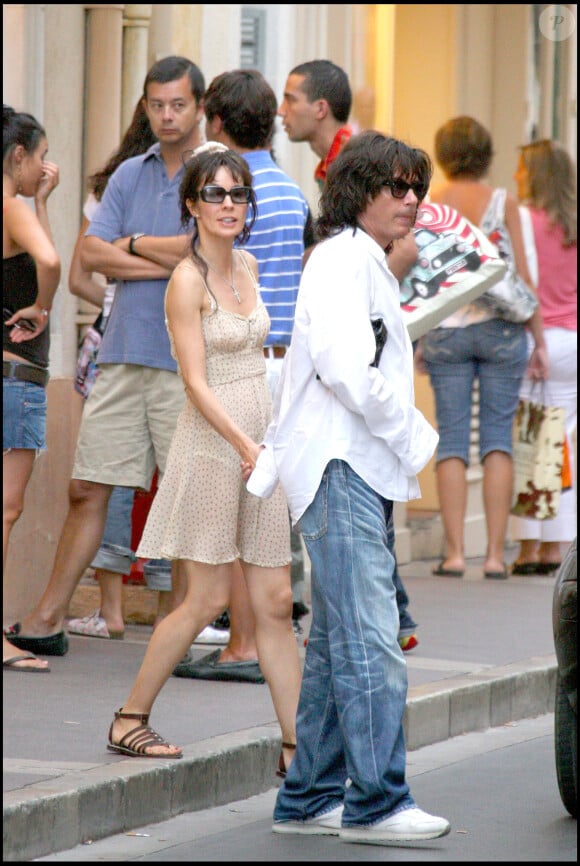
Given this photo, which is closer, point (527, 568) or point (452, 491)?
point (452, 491)

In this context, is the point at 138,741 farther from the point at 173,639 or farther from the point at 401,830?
the point at 401,830

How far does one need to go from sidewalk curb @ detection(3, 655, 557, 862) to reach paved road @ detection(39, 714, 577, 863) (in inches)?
1.8

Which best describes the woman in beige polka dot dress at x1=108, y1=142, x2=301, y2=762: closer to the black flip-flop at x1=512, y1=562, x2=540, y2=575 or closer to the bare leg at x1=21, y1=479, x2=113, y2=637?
the bare leg at x1=21, y1=479, x2=113, y2=637

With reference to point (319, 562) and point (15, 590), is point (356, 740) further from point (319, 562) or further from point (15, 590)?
point (15, 590)

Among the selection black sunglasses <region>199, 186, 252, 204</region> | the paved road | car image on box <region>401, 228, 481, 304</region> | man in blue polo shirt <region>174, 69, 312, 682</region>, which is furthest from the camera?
car image on box <region>401, 228, 481, 304</region>

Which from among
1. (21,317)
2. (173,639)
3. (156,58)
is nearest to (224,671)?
(173,639)

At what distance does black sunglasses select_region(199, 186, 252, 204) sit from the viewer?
6.24m

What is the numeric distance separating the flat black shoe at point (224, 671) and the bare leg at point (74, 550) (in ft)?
1.95

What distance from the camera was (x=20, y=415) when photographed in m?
7.17

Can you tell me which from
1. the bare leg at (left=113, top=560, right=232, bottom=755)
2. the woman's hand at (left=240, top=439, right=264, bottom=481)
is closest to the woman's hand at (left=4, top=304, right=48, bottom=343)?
the bare leg at (left=113, top=560, right=232, bottom=755)

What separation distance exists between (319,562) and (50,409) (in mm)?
3481

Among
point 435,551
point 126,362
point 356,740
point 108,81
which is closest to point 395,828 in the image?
point 356,740

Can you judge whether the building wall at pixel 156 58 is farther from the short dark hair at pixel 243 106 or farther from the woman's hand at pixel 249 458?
the short dark hair at pixel 243 106

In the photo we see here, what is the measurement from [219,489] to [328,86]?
2.49 m
